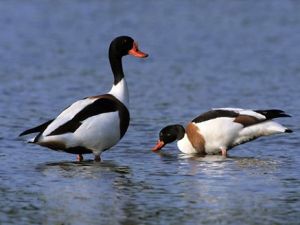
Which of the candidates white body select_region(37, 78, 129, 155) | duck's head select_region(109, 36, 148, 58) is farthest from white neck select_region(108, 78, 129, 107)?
duck's head select_region(109, 36, 148, 58)

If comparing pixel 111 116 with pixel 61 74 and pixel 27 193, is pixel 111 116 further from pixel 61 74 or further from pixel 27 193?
pixel 61 74

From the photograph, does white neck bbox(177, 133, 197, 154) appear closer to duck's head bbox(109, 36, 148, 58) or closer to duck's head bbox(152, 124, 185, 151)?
duck's head bbox(152, 124, 185, 151)

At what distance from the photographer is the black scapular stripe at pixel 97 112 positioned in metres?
11.6

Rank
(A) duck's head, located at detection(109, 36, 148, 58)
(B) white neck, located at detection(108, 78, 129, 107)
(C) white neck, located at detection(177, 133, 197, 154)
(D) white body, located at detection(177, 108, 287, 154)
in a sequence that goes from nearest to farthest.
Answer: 1. (B) white neck, located at detection(108, 78, 129, 107)
2. (D) white body, located at detection(177, 108, 287, 154)
3. (A) duck's head, located at detection(109, 36, 148, 58)
4. (C) white neck, located at detection(177, 133, 197, 154)

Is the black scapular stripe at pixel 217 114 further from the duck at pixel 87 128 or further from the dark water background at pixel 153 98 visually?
the duck at pixel 87 128

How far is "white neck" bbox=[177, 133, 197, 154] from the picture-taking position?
12992mm

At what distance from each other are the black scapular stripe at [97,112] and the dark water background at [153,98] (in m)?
0.41

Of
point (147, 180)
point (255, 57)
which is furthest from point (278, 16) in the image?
point (147, 180)

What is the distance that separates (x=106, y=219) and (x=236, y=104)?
326 inches

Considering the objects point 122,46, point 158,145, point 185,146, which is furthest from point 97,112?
point 185,146

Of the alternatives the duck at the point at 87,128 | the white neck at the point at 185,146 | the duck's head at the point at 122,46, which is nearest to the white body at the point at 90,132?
the duck at the point at 87,128

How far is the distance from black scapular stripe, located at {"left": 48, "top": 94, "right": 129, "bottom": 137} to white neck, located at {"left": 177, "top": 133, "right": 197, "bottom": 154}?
51.5 inches

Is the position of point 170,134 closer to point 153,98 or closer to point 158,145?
point 158,145

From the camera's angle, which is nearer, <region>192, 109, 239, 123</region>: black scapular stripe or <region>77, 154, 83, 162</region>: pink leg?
<region>77, 154, 83, 162</region>: pink leg
